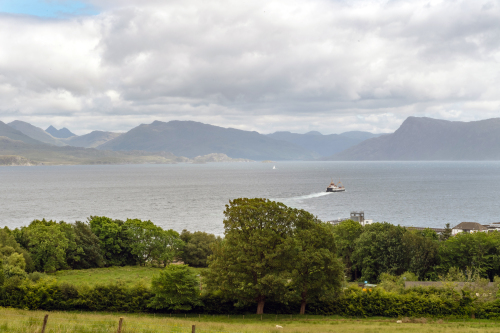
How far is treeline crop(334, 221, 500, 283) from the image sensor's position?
176ft

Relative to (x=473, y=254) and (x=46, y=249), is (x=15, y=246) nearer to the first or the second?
(x=46, y=249)

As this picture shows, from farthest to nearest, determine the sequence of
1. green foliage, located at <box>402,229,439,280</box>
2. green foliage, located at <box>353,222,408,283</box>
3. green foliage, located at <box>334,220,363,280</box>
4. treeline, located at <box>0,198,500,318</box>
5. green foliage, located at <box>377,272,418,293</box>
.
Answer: green foliage, located at <box>334,220,363,280</box>
green foliage, located at <box>353,222,408,283</box>
green foliage, located at <box>402,229,439,280</box>
green foliage, located at <box>377,272,418,293</box>
treeline, located at <box>0,198,500,318</box>

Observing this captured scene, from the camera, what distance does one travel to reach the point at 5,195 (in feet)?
570

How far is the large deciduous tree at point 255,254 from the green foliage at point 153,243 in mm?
31555

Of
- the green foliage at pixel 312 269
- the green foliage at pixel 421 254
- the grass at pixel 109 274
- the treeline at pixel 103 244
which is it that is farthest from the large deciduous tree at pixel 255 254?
the green foliage at pixel 421 254

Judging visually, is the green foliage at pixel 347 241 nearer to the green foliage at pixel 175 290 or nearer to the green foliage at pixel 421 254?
the green foliage at pixel 421 254

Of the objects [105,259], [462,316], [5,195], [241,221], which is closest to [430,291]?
[462,316]

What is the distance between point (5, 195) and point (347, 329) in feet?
608

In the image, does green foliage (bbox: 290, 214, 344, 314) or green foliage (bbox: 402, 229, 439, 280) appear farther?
green foliage (bbox: 402, 229, 439, 280)

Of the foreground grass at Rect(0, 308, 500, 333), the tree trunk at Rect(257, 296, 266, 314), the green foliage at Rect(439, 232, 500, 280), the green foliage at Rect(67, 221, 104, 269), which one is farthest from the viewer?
the green foliage at Rect(67, 221, 104, 269)

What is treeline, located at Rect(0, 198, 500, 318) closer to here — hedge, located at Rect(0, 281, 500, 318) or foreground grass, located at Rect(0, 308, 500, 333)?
hedge, located at Rect(0, 281, 500, 318)

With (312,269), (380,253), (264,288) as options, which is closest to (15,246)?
(264,288)

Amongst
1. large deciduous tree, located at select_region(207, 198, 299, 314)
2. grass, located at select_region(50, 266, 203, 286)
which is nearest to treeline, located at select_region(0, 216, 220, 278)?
grass, located at select_region(50, 266, 203, 286)

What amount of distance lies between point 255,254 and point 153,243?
3588 cm
